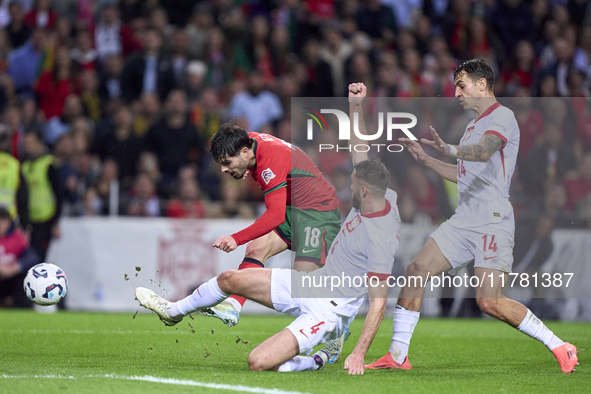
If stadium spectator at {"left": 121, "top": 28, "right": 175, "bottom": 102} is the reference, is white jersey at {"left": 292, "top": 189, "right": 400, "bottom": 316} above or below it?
below

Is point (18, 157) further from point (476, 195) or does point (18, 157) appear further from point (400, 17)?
point (476, 195)

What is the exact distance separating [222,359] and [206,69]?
779 cm

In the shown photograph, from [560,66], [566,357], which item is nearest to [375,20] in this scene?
[560,66]

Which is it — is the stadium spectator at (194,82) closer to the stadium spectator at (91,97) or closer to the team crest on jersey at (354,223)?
the stadium spectator at (91,97)

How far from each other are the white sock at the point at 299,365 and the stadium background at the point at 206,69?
17.7 feet

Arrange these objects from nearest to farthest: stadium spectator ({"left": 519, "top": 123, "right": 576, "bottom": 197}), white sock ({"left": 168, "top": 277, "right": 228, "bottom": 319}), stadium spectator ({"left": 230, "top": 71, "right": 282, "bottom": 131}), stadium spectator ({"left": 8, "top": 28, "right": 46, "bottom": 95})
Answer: white sock ({"left": 168, "top": 277, "right": 228, "bottom": 319})
stadium spectator ({"left": 519, "top": 123, "right": 576, "bottom": 197})
stadium spectator ({"left": 230, "top": 71, "right": 282, "bottom": 131})
stadium spectator ({"left": 8, "top": 28, "right": 46, "bottom": 95})

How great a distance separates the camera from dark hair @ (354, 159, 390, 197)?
21.2 feet

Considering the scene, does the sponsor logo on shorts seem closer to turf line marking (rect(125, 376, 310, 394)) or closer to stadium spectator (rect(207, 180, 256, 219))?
turf line marking (rect(125, 376, 310, 394))

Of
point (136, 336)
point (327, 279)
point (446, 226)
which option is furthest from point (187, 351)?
point (446, 226)

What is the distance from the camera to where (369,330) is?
5820 mm

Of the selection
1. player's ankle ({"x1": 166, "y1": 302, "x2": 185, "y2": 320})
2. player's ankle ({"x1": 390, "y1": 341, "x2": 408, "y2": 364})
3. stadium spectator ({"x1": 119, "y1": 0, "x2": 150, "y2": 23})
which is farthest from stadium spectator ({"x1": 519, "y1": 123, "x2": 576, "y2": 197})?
stadium spectator ({"x1": 119, "y1": 0, "x2": 150, "y2": 23})

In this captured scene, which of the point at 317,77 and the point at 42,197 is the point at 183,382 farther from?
the point at 317,77

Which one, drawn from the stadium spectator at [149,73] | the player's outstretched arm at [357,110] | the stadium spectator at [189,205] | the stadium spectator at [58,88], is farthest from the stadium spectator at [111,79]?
the player's outstretched arm at [357,110]

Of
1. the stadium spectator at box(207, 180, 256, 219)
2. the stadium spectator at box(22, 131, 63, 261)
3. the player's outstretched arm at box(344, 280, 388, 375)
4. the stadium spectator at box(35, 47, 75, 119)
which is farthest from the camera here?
the stadium spectator at box(35, 47, 75, 119)
